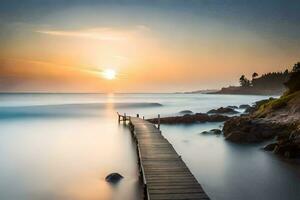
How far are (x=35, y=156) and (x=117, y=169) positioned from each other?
27.3 feet

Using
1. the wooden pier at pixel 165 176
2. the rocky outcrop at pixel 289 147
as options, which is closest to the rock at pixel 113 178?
the wooden pier at pixel 165 176

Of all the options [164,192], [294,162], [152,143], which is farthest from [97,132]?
[164,192]

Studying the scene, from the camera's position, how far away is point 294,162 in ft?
70.7

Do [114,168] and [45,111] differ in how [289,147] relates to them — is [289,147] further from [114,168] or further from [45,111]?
[45,111]

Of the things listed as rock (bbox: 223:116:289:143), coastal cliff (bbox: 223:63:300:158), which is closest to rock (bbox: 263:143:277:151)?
coastal cliff (bbox: 223:63:300:158)

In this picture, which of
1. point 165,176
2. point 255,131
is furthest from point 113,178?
point 255,131

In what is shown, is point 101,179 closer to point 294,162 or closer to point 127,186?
point 127,186

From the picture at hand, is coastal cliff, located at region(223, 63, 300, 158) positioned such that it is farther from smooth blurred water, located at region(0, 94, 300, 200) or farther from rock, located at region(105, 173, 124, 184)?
rock, located at region(105, 173, 124, 184)

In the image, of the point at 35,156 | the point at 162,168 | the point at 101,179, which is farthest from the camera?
the point at 35,156

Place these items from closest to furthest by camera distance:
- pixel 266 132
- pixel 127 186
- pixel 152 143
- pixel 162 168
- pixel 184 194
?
pixel 184 194 → pixel 162 168 → pixel 127 186 → pixel 152 143 → pixel 266 132

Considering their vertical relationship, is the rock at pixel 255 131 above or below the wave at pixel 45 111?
above

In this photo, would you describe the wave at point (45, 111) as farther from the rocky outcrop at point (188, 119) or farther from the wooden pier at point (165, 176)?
the wooden pier at point (165, 176)

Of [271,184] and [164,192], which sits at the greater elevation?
[164,192]

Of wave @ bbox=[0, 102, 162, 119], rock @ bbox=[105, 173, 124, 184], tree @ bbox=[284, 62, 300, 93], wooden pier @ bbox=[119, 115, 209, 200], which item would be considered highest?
tree @ bbox=[284, 62, 300, 93]
